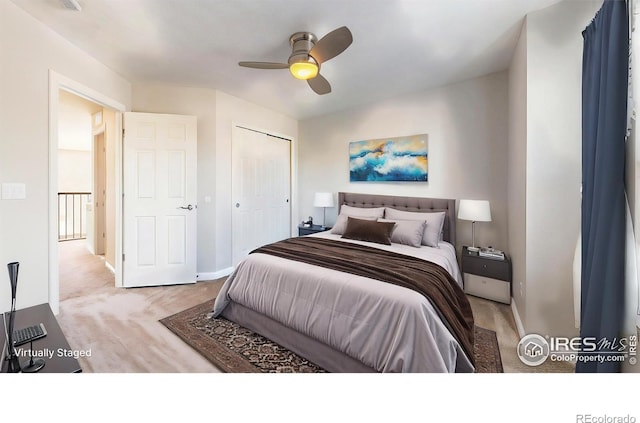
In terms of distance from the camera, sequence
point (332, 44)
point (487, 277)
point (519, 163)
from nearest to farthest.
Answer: point (332, 44), point (519, 163), point (487, 277)

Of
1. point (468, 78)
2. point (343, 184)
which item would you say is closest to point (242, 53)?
point (343, 184)

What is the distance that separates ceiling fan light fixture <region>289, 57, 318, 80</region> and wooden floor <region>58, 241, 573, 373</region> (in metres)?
2.31

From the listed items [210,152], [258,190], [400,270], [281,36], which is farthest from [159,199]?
[400,270]

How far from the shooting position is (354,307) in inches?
60.0

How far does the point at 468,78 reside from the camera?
117 inches

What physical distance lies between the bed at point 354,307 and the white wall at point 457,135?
1.14 m

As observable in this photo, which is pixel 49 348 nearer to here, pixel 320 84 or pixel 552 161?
pixel 320 84

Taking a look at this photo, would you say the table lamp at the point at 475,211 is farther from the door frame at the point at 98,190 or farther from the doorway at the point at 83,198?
the door frame at the point at 98,190

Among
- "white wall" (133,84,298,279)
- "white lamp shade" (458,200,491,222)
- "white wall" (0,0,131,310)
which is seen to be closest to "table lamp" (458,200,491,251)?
"white lamp shade" (458,200,491,222)

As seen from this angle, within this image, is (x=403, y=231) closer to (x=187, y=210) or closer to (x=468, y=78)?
(x=468, y=78)

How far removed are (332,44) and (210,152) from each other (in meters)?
2.25

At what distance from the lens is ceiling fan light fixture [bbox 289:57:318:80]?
2.01 meters

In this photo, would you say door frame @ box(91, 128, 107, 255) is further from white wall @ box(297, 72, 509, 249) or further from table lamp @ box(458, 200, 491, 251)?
table lamp @ box(458, 200, 491, 251)

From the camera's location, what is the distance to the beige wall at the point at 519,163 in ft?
6.37
